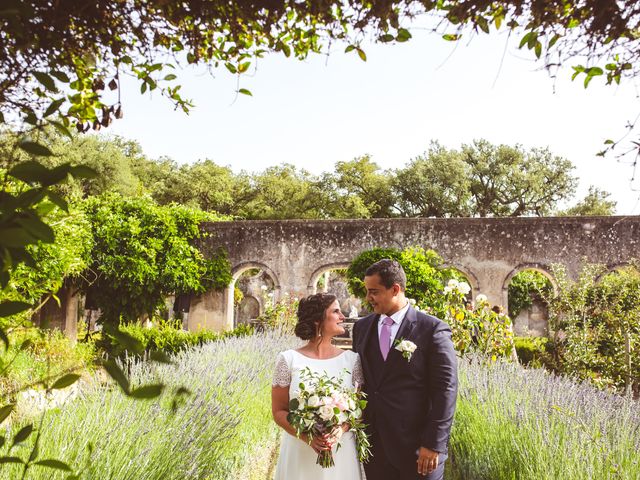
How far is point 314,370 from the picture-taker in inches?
118

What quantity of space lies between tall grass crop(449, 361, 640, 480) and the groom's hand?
488 millimetres

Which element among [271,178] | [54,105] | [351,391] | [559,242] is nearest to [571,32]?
[54,105]

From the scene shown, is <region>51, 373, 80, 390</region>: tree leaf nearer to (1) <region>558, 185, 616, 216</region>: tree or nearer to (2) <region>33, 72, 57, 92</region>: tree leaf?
(2) <region>33, 72, 57, 92</region>: tree leaf

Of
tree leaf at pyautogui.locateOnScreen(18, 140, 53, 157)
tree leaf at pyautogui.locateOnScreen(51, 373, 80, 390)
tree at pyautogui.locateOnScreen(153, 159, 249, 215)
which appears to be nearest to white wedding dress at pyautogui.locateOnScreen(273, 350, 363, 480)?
tree leaf at pyautogui.locateOnScreen(51, 373, 80, 390)

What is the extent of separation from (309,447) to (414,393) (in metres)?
0.68

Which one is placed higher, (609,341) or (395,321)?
(395,321)

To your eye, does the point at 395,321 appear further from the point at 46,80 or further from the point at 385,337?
the point at 46,80

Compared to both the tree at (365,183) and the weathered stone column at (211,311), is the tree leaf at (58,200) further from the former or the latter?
the tree at (365,183)

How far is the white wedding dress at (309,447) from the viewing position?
2914mm

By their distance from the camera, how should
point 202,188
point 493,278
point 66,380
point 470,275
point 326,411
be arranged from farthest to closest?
point 202,188, point 470,275, point 493,278, point 326,411, point 66,380

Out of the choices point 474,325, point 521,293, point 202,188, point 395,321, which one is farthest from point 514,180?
point 395,321

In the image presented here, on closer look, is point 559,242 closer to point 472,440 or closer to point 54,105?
point 472,440

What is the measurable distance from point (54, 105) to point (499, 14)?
5.42ft

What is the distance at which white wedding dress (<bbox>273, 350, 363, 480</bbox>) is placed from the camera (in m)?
2.91
